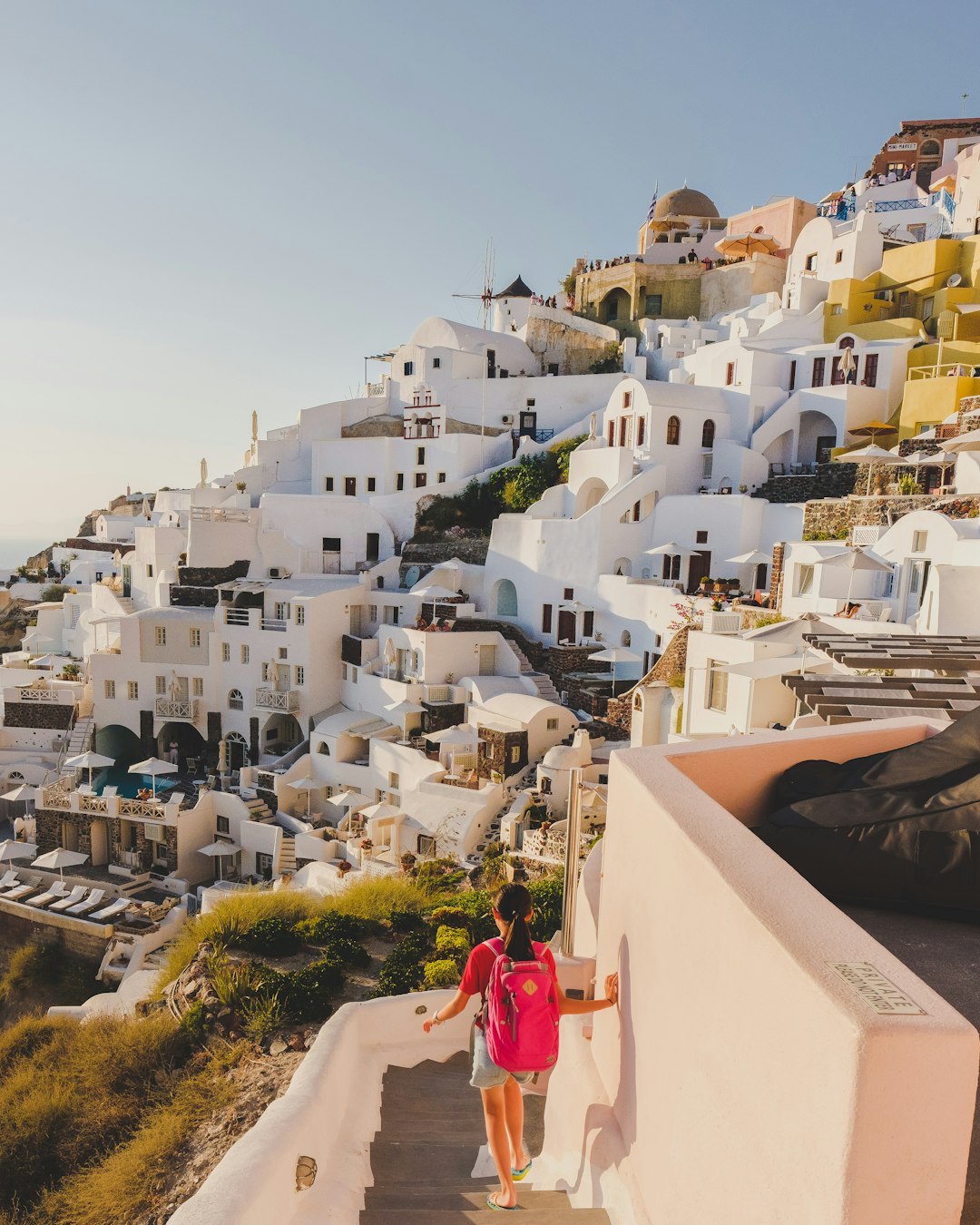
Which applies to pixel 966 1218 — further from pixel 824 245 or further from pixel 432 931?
pixel 824 245

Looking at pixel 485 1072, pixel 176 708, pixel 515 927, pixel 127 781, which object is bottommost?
pixel 127 781

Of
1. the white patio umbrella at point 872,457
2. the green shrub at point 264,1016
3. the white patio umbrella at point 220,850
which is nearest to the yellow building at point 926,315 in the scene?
the white patio umbrella at point 872,457

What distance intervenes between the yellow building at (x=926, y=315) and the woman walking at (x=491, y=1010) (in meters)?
26.5

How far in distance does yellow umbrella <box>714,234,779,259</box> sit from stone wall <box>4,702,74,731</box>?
36.8 metres

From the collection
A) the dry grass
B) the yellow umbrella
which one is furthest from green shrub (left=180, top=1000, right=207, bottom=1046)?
the yellow umbrella

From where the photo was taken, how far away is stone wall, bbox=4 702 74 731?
1081 inches

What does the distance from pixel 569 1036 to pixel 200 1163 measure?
14.5 ft

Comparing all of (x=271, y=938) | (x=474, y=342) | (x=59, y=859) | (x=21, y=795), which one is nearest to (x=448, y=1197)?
(x=271, y=938)

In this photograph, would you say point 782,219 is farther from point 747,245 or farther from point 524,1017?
point 524,1017

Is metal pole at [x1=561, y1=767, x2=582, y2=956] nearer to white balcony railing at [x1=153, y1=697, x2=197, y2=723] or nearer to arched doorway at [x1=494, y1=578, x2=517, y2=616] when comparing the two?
arched doorway at [x1=494, y1=578, x2=517, y2=616]

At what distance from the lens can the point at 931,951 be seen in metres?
2.66

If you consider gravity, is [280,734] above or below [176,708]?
below

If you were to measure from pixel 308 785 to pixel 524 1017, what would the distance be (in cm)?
2062

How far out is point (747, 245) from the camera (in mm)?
42250
